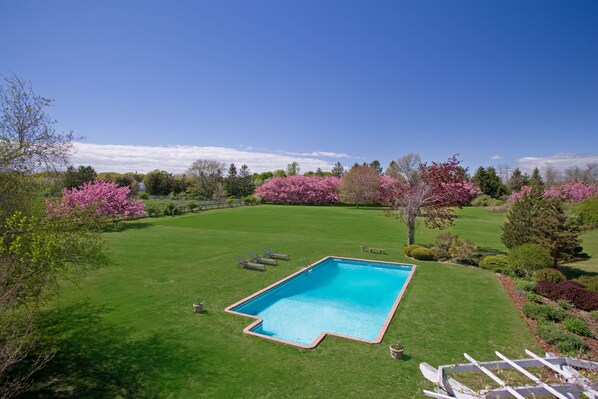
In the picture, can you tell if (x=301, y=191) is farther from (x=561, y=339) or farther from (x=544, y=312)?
(x=561, y=339)

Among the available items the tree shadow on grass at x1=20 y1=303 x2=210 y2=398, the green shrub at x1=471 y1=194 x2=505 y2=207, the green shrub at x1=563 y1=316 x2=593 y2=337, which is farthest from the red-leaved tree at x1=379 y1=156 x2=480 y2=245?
the green shrub at x1=471 y1=194 x2=505 y2=207

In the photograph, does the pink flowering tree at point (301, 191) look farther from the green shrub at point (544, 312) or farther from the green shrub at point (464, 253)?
the green shrub at point (544, 312)

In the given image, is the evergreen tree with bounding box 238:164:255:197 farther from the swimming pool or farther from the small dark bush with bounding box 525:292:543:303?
the small dark bush with bounding box 525:292:543:303

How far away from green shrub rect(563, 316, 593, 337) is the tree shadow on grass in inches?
449

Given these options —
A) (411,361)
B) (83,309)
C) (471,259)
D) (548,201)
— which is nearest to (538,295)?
(471,259)

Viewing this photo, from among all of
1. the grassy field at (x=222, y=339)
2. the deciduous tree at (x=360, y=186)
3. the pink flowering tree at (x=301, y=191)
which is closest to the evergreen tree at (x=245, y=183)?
the pink flowering tree at (x=301, y=191)

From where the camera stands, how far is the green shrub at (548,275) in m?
13.9

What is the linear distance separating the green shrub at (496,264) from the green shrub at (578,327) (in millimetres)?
6641

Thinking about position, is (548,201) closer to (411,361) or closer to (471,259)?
(471,259)

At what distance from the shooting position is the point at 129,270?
16.2 metres

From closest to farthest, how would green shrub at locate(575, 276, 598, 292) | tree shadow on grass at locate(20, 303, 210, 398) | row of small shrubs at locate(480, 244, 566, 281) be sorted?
tree shadow on grass at locate(20, 303, 210, 398), green shrub at locate(575, 276, 598, 292), row of small shrubs at locate(480, 244, 566, 281)

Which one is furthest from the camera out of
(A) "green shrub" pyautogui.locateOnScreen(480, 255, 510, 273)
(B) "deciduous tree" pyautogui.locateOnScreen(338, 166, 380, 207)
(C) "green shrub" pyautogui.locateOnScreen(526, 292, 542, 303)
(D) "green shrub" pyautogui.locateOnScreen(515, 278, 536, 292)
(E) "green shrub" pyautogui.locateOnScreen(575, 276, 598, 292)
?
(B) "deciduous tree" pyautogui.locateOnScreen(338, 166, 380, 207)

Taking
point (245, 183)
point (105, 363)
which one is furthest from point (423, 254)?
point (245, 183)

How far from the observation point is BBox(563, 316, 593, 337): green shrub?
9789 millimetres
